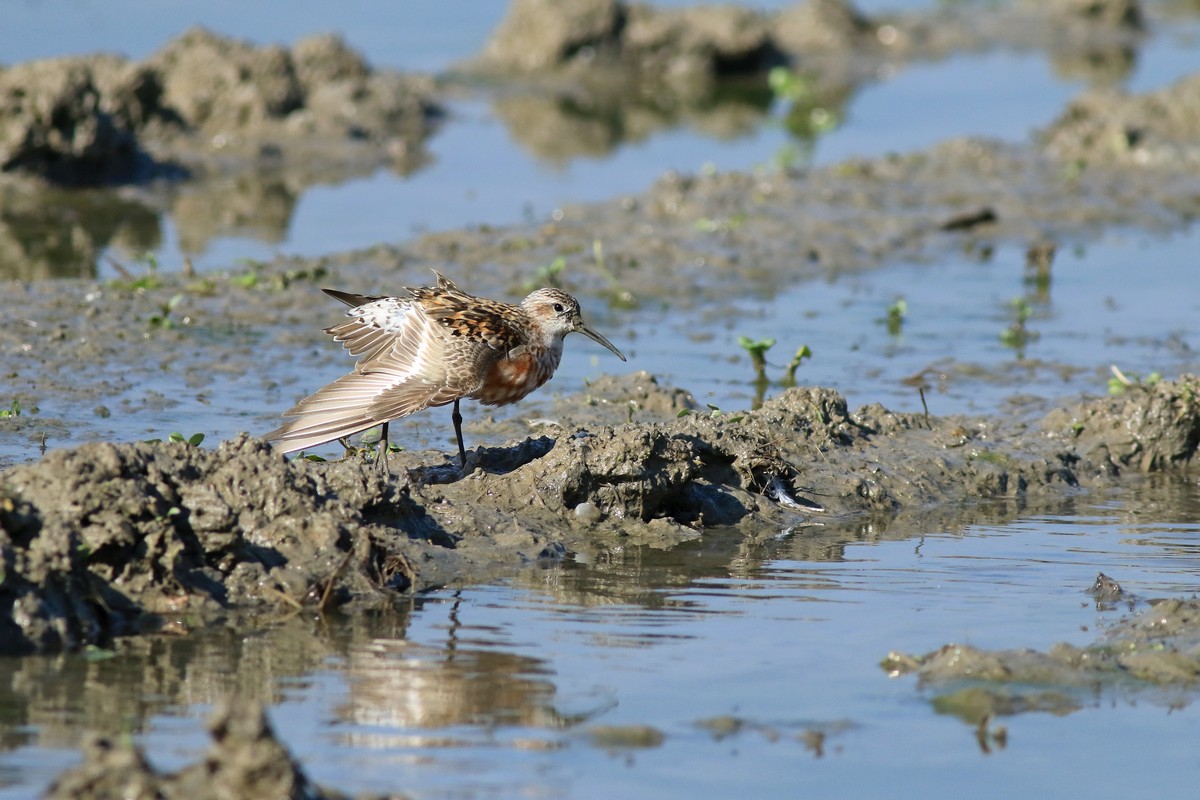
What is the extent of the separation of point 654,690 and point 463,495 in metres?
2.37

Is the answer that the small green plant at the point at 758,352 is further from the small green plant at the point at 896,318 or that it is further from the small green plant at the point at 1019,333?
the small green plant at the point at 1019,333

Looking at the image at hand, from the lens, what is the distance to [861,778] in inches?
218

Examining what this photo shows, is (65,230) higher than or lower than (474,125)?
lower

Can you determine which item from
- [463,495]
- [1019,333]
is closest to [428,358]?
[463,495]

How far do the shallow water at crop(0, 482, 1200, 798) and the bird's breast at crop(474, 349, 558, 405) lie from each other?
43.5 inches

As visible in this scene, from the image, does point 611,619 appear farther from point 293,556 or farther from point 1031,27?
point 1031,27

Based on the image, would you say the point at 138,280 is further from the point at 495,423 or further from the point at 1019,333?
the point at 1019,333

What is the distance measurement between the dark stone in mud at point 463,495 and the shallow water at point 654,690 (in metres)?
0.26

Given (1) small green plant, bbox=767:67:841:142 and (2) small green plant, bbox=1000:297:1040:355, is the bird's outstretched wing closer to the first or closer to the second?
(2) small green plant, bbox=1000:297:1040:355

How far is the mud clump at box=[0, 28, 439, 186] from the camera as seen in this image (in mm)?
16375

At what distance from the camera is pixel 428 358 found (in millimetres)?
8312

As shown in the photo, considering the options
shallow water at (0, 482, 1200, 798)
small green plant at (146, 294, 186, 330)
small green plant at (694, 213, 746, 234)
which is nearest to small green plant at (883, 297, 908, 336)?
small green plant at (694, 213, 746, 234)

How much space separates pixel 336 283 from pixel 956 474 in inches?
219

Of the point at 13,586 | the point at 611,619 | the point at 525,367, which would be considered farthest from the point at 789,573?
the point at 13,586
